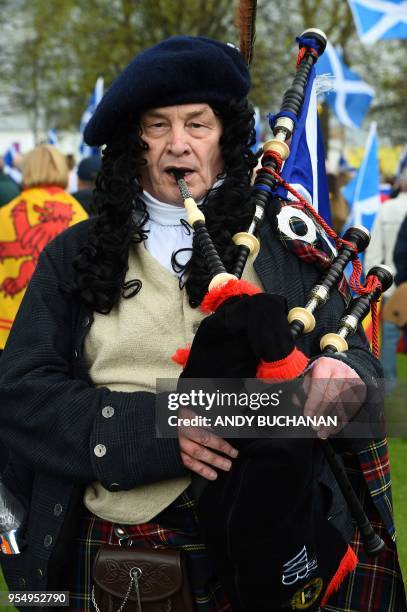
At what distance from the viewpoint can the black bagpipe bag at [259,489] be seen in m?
2.19

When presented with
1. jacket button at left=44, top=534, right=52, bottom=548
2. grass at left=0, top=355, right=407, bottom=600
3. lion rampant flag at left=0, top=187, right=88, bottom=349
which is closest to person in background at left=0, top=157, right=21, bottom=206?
lion rampant flag at left=0, top=187, right=88, bottom=349

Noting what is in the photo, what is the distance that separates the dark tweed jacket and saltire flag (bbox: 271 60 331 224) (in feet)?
0.93

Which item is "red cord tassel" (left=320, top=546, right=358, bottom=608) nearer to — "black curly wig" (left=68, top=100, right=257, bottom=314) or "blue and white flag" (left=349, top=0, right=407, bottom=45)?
"black curly wig" (left=68, top=100, right=257, bottom=314)

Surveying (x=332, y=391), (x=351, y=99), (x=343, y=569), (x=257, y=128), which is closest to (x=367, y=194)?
(x=257, y=128)

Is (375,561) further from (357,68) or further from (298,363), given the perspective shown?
(357,68)

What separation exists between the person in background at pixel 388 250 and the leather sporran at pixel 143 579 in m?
5.31

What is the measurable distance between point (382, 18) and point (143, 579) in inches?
277

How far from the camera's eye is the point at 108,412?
99.0 inches

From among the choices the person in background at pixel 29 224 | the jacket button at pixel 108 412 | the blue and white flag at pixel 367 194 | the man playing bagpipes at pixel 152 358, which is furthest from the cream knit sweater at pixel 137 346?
the blue and white flag at pixel 367 194

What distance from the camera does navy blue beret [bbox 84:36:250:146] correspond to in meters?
2.61

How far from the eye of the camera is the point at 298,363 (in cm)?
220

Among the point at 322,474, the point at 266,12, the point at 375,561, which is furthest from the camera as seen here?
the point at 266,12

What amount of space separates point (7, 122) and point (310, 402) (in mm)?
47485

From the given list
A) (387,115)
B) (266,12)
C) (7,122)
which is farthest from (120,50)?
(7,122)
